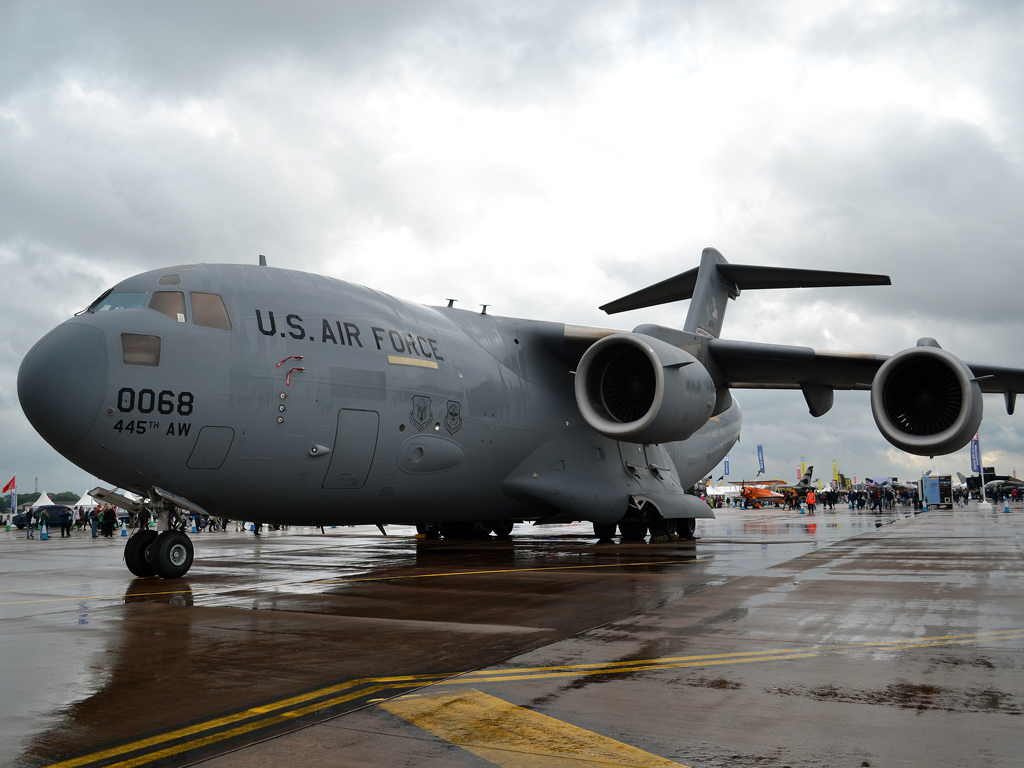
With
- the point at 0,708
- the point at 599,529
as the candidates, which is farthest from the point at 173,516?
the point at 599,529

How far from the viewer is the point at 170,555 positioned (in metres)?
9.82

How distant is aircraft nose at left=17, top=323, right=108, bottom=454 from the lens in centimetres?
855

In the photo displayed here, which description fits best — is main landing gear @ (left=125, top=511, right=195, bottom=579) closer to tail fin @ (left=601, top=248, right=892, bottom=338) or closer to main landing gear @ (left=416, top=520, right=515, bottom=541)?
main landing gear @ (left=416, top=520, right=515, bottom=541)

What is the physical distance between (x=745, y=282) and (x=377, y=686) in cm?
1668

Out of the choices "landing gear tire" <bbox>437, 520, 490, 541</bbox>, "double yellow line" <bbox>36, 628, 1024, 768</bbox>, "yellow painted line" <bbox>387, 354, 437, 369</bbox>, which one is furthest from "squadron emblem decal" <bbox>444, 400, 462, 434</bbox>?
"double yellow line" <bbox>36, 628, 1024, 768</bbox>

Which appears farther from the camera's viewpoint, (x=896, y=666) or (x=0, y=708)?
(x=896, y=666)

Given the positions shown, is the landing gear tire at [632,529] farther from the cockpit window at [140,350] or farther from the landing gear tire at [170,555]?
the cockpit window at [140,350]

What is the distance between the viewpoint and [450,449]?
481 inches

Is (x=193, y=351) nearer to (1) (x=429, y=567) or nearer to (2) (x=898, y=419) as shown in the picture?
(1) (x=429, y=567)

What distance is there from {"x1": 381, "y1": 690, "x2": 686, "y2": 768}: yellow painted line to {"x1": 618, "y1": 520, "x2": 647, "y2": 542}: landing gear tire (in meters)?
12.5

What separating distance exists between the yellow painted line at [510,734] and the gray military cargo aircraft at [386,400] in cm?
632

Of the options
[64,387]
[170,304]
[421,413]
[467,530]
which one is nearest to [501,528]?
[467,530]

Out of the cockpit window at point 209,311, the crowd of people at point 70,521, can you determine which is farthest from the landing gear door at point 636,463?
the crowd of people at point 70,521

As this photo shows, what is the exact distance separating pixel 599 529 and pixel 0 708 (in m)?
14.3
